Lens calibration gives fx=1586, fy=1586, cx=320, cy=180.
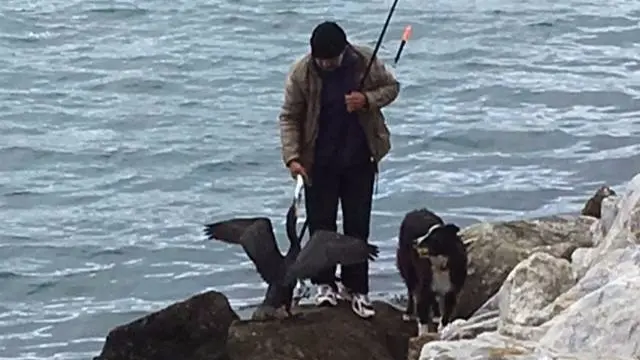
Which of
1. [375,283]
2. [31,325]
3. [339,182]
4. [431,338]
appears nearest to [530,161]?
[375,283]

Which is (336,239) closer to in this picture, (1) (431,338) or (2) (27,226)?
(1) (431,338)

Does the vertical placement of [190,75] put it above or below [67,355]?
above

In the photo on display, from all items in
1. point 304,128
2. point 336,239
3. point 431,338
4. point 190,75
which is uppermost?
point 190,75

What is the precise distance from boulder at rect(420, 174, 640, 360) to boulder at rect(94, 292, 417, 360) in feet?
3.03

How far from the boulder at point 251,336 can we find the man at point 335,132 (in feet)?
0.87

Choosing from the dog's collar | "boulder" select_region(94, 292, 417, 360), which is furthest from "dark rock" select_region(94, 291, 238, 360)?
the dog's collar

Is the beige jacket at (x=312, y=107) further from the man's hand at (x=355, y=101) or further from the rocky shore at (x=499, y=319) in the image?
the rocky shore at (x=499, y=319)

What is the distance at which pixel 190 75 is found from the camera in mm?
21266

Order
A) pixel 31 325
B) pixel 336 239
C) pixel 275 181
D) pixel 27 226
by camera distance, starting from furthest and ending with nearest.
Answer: pixel 275 181 < pixel 27 226 < pixel 31 325 < pixel 336 239

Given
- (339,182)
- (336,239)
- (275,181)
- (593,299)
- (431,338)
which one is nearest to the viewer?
(593,299)

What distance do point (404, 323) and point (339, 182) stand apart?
1.03 m

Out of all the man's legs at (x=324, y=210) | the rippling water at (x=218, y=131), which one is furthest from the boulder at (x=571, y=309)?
the rippling water at (x=218, y=131)

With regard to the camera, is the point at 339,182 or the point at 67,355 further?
the point at 67,355

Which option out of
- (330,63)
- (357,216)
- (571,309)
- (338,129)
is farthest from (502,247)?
(571,309)
